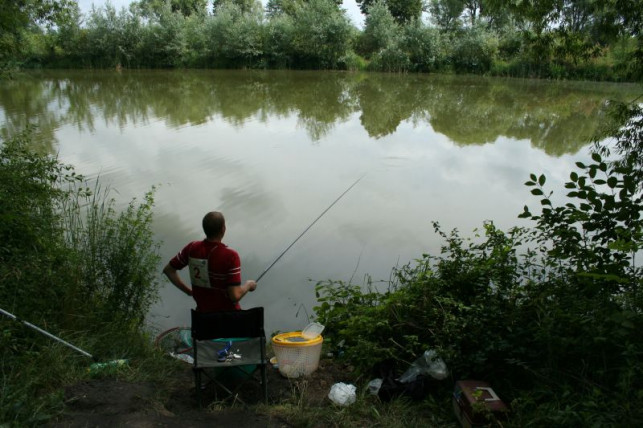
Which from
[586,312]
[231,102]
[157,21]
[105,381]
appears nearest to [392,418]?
[586,312]

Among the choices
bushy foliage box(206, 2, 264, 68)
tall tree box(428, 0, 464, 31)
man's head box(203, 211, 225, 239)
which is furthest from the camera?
tall tree box(428, 0, 464, 31)

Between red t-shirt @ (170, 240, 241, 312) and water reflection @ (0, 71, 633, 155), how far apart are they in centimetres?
900

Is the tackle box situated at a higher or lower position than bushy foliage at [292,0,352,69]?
lower

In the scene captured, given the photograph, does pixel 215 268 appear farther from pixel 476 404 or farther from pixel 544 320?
pixel 544 320

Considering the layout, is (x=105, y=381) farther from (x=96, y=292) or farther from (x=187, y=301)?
(x=187, y=301)

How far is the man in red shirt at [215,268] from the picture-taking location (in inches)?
118

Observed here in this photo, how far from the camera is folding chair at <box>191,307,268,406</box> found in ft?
9.39

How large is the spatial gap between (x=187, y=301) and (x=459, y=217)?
4070 mm

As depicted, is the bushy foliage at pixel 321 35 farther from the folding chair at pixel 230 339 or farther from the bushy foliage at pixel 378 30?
the folding chair at pixel 230 339

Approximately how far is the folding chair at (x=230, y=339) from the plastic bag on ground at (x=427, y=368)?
91cm

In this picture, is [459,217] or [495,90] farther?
[495,90]

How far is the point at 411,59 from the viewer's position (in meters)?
34.6

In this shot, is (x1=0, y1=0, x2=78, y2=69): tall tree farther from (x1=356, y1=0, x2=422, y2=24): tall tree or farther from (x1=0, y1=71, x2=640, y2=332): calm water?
(x1=356, y1=0, x2=422, y2=24): tall tree

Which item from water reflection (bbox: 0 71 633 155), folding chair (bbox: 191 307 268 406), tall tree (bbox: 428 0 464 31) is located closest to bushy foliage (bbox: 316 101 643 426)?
folding chair (bbox: 191 307 268 406)
